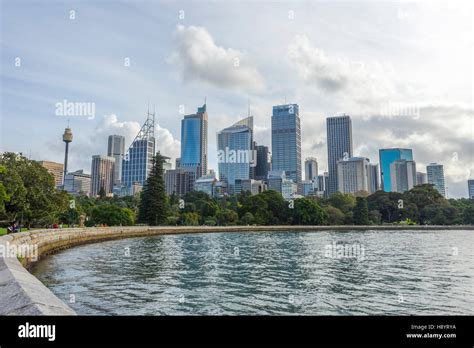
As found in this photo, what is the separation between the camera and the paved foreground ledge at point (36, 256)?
548cm

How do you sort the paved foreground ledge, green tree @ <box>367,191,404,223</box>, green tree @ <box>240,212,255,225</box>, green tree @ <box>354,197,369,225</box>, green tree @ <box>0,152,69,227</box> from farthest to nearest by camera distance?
green tree @ <box>367,191,404,223</box> < green tree @ <box>354,197,369,225</box> < green tree @ <box>240,212,255,225</box> < green tree @ <box>0,152,69,227</box> < the paved foreground ledge

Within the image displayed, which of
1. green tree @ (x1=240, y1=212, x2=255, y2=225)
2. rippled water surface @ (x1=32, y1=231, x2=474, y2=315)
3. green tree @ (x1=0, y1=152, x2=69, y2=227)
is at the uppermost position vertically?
green tree @ (x1=0, y1=152, x2=69, y2=227)

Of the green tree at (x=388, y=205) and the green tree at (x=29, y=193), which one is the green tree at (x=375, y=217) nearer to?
the green tree at (x=388, y=205)

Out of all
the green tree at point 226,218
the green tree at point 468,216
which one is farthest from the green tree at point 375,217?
the green tree at point 226,218

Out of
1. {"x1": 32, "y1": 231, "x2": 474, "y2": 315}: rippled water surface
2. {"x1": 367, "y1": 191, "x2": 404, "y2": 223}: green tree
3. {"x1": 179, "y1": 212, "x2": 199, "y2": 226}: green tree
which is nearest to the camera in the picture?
{"x1": 32, "y1": 231, "x2": 474, "y2": 315}: rippled water surface

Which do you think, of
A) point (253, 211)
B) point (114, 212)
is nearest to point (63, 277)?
point (114, 212)

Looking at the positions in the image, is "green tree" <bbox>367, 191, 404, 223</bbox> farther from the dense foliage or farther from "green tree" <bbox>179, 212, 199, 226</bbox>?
the dense foliage

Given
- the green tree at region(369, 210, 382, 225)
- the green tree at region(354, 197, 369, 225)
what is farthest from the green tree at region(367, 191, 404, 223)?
the green tree at region(354, 197, 369, 225)

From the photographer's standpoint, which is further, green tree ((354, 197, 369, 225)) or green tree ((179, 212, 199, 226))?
green tree ((354, 197, 369, 225))

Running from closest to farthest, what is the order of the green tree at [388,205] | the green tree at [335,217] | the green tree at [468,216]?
the green tree at [468,216] → the green tree at [335,217] → the green tree at [388,205]

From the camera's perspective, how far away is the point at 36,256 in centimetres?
2147

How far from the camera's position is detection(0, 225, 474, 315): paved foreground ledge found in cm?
548
